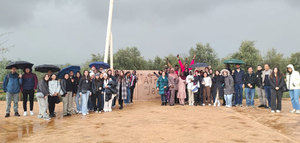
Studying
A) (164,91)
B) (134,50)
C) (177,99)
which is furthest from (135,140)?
(134,50)

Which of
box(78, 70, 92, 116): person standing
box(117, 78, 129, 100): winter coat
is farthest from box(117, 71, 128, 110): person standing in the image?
box(78, 70, 92, 116): person standing

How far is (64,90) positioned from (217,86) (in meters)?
7.02

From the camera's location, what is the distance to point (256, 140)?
505cm

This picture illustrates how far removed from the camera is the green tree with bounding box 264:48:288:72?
36.9 meters

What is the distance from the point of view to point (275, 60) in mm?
38156

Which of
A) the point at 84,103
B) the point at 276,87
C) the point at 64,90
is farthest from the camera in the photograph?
the point at 276,87

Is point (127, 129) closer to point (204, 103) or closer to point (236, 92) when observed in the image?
point (204, 103)

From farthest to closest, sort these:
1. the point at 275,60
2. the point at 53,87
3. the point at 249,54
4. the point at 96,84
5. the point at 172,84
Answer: the point at 275,60, the point at 249,54, the point at 172,84, the point at 96,84, the point at 53,87

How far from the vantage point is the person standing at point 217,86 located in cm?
1066

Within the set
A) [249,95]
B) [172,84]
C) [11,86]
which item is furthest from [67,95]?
[249,95]

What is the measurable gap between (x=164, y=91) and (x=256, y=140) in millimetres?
6395

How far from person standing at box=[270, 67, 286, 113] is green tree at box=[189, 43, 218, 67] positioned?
2340cm

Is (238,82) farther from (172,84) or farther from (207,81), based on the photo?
(172,84)

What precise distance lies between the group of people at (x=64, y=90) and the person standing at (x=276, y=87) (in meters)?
6.67
